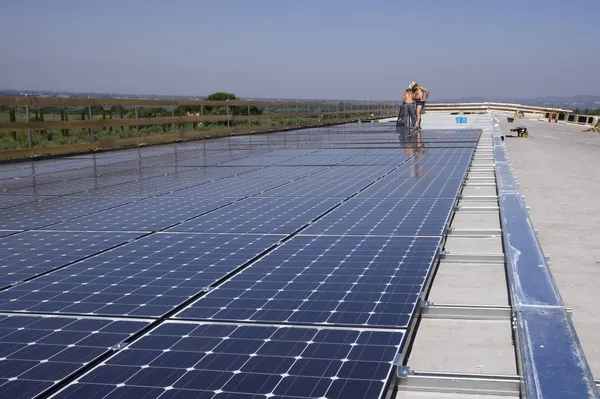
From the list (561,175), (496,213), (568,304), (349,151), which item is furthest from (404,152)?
(568,304)

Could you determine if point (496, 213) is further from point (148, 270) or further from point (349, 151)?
point (349, 151)

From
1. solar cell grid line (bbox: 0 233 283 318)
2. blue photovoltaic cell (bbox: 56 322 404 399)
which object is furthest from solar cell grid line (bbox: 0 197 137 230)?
blue photovoltaic cell (bbox: 56 322 404 399)

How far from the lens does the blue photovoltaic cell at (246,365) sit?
125 inches

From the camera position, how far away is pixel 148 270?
5.32m

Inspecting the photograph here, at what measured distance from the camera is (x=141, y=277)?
513cm

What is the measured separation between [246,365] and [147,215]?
4724 mm

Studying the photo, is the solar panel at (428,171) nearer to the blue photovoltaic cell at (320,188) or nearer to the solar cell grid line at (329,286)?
the blue photovoltaic cell at (320,188)

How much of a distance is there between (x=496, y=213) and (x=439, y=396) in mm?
5597

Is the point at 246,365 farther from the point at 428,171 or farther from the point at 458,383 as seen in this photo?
the point at 428,171

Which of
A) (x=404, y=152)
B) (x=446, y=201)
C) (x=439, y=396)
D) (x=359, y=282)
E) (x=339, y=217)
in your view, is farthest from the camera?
(x=404, y=152)

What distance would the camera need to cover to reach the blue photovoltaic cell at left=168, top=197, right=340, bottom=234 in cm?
692

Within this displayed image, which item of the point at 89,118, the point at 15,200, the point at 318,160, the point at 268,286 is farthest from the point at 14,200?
the point at 89,118

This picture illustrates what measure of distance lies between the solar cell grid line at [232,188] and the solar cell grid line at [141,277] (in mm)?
2938

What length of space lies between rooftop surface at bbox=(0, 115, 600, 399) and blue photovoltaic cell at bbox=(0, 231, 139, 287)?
0.03m
